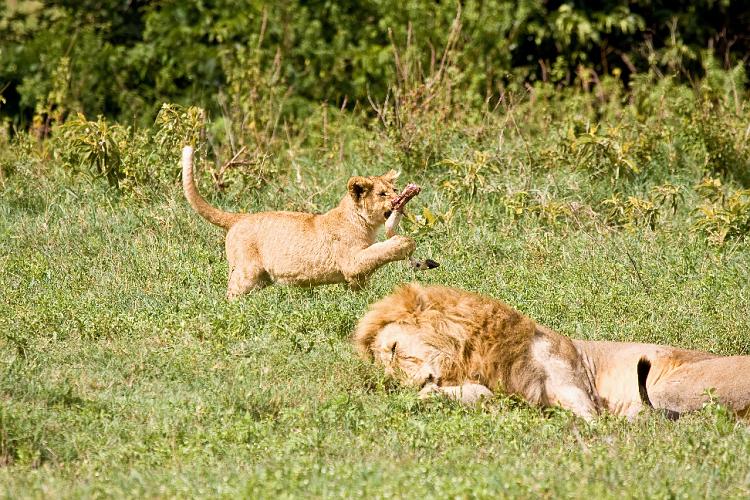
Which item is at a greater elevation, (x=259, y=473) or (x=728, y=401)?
(x=259, y=473)

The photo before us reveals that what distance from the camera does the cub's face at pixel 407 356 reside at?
6.04 m

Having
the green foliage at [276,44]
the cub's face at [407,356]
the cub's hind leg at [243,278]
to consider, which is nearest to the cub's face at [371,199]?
the cub's hind leg at [243,278]

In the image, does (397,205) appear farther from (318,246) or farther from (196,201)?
(196,201)

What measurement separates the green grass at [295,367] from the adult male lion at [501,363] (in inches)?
5.9

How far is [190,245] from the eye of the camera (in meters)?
8.85

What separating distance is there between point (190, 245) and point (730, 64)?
8.81m

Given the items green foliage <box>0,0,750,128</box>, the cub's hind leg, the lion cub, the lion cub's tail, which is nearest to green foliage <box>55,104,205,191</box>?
the lion cub's tail

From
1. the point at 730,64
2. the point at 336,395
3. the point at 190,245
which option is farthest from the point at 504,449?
the point at 730,64

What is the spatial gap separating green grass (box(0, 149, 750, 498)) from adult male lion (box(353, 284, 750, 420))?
5.9 inches

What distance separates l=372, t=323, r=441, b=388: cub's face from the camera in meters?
6.04

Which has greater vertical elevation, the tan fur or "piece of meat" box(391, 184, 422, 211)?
"piece of meat" box(391, 184, 422, 211)

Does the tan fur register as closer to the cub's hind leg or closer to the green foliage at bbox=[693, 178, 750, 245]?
the cub's hind leg

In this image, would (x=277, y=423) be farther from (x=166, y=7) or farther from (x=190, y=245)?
(x=166, y=7)

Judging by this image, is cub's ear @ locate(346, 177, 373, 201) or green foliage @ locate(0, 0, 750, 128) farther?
green foliage @ locate(0, 0, 750, 128)
